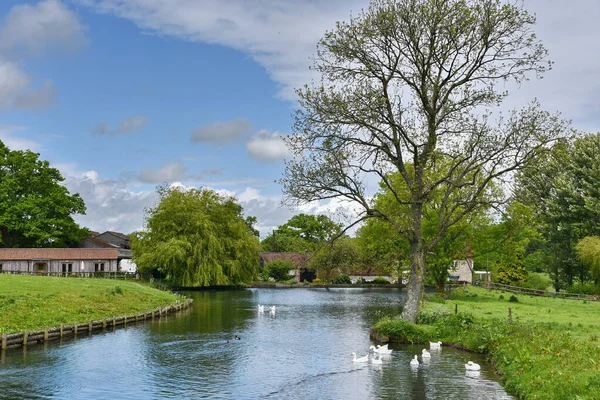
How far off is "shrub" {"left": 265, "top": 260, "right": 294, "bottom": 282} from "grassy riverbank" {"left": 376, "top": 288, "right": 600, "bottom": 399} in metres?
66.5

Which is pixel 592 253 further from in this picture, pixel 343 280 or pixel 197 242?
pixel 343 280

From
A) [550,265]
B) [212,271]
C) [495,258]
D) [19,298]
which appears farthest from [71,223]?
[550,265]

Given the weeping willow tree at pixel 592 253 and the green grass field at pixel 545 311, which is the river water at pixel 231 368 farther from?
the weeping willow tree at pixel 592 253

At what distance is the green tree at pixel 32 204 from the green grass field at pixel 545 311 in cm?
6110

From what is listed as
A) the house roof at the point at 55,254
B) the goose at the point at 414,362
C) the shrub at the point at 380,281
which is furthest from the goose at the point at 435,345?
the shrub at the point at 380,281

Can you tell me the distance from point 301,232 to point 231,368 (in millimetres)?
119087

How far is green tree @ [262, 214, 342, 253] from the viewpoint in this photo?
139 metres

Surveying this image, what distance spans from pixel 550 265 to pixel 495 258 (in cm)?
1837

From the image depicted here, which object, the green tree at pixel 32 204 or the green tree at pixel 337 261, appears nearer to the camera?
the green tree at pixel 32 204

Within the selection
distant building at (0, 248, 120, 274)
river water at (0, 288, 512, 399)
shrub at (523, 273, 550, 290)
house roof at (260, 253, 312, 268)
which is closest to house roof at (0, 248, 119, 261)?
distant building at (0, 248, 120, 274)

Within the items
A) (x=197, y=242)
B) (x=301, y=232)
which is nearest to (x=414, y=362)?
(x=197, y=242)

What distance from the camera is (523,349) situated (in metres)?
25.5

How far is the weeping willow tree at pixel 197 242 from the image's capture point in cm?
8031

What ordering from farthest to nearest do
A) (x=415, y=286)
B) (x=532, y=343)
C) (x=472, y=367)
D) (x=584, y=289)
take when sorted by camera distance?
(x=584, y=289) < (x=415, y=286) < (x=472, y=367) < (x=532, y=343)
